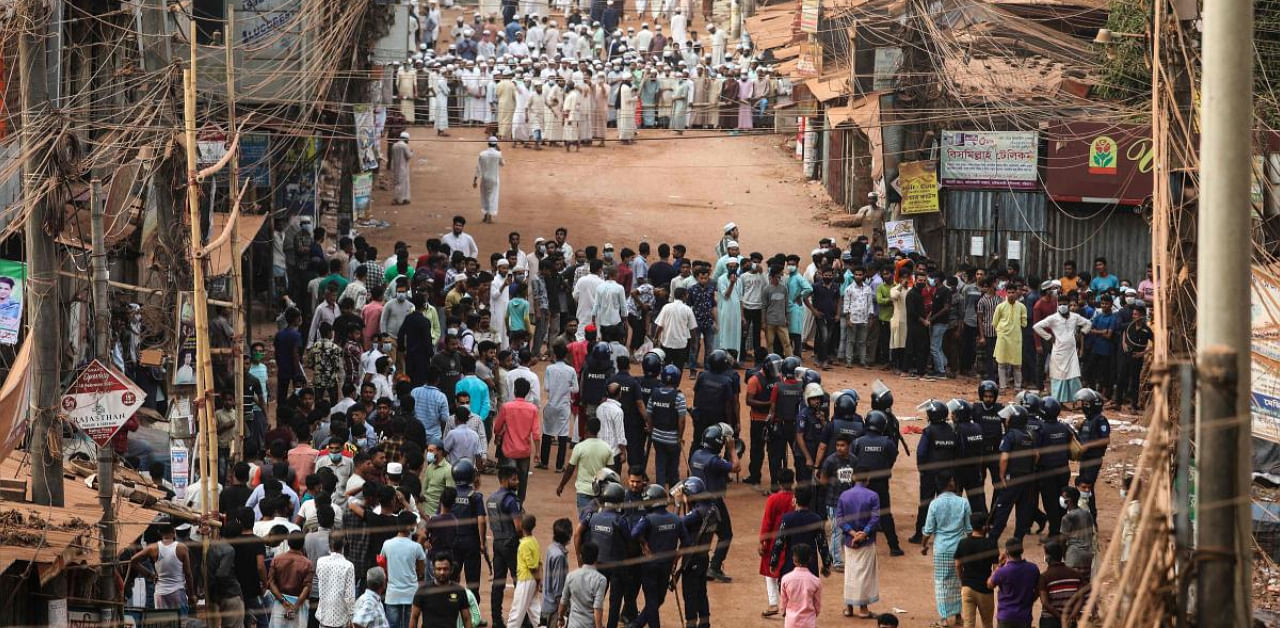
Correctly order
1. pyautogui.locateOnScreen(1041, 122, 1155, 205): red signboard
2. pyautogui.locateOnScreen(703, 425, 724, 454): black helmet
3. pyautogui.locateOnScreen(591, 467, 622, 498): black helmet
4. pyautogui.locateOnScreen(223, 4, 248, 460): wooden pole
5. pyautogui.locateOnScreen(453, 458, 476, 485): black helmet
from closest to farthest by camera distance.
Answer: pyautogui.locateOnScreen(453, 458, 476, 485): black helmet < pyautogui.locateOnScreen(591, 467, 622, 498): black helmet < pyautogui.locateOnScreen(703, 425, 724, 454): black helmet < pyautogui.locateOnScreen(223, 4, 248, 460): wooden pole < pyautogui.locateOnScreen(1041, 122, 1155, 205): red signboard

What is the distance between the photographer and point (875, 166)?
26375mm

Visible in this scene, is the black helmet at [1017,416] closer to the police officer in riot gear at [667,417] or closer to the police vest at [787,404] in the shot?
the police vest at [787,404]

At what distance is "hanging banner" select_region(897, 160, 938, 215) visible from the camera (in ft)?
82.0

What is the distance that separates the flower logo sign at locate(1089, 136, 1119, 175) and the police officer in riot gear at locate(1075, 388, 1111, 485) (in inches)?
332

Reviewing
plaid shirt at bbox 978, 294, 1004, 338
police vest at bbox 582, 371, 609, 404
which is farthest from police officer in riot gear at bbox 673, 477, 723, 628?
plaid shirt at bbox 978, 294, 1004, 338

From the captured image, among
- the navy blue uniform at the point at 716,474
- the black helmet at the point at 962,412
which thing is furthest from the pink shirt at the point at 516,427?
the black helmet at the point at 962,412

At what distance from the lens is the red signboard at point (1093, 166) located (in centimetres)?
2456

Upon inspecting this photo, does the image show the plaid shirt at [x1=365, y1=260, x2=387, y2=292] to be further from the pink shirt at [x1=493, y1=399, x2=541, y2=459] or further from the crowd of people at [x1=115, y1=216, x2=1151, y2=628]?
the pink shirt at [x1=493, y1=399, x2=541, y2=459]

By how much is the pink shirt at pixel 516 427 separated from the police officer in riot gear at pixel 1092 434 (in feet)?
16.3

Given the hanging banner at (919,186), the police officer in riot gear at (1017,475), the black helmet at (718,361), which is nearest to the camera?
the police officer in riot gear at (1017,475)

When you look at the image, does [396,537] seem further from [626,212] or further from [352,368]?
[626,212]

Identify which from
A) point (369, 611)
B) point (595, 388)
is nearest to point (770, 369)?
point (595, 388)

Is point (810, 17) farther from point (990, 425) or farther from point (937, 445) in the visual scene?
point (937, 445)

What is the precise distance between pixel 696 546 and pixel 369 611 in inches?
104
